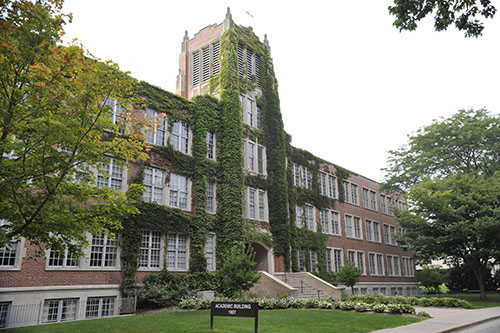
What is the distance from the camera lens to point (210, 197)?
26.3 metres

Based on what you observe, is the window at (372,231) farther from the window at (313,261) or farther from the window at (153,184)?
the window at (153,184)

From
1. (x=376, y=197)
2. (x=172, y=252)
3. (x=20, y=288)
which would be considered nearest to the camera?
(x=20, y=288)

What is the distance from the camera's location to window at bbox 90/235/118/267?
63.8 feet

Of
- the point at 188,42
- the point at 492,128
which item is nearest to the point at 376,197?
the point at 492,128

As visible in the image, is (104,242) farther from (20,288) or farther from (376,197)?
(376,197)

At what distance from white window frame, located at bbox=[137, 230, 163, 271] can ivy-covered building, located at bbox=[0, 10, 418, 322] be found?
0.18 ft

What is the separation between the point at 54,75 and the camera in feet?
34.0

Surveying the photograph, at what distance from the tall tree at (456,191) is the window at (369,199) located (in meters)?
5.60

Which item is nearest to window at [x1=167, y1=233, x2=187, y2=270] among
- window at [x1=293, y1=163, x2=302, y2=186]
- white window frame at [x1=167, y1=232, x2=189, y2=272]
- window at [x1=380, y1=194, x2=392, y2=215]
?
white window frame at [x1=167, y1=232, x2=189, y2=272]

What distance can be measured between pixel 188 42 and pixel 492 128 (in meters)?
27.8

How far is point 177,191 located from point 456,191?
22175mm

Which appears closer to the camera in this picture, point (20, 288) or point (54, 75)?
point (54, 75)

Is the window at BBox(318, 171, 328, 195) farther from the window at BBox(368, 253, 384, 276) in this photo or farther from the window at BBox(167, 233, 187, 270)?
the window at BBox(167, 233, 187, 270)

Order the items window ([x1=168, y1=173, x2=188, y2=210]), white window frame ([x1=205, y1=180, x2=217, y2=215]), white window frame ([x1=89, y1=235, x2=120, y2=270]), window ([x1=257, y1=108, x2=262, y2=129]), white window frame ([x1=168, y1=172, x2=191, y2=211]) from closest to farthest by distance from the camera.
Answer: white window frame ([x1=89, y1=235, x2=120, y2=270]) < white window frame ([x1=168, y1=172, x2=191, y2=211]) < window ([x1=168, y1=173, x2=188, y2=210]) < white window frame ([x1=205, y1=180, x2=217, y2=215]) < window ([x1=257, y1=108, x2=262, y2=129])
